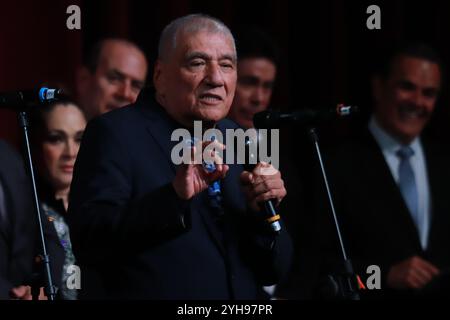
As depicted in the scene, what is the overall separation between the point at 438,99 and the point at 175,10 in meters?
1.17

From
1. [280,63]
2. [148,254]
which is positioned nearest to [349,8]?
[280,63]

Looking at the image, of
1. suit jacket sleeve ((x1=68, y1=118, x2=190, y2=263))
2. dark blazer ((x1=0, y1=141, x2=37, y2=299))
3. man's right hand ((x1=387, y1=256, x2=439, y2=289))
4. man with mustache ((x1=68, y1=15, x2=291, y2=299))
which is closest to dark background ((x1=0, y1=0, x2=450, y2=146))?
dark blazer ((x1=0, y1=141, x2=37, y2=299))

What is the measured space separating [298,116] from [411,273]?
40.0 inches

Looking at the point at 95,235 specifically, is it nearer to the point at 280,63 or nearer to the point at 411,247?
the point at 411,247

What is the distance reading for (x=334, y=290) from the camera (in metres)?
2.20

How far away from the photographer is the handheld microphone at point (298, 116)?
2.22 m

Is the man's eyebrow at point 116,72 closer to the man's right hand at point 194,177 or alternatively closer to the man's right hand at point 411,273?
the man's right hand at point 411,273

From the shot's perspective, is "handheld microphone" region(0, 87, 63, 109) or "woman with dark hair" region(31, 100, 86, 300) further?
"woman with dark hair" region(31, 100, 86, 300)

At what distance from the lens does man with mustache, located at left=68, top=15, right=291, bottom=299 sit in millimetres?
1985

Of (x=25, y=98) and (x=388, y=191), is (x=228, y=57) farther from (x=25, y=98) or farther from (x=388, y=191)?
(x=388, y=191)

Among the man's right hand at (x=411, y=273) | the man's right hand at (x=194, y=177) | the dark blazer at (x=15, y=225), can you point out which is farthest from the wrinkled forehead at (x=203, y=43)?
the man's right hand at (x=411, y=273)

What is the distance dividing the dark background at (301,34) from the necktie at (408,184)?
483 millimetres

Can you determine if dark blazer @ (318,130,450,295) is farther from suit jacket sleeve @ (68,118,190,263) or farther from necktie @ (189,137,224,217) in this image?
suit jacket sleeve @ (68,118,190,263)

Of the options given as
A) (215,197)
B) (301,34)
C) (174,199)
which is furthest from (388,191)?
(174,199)
